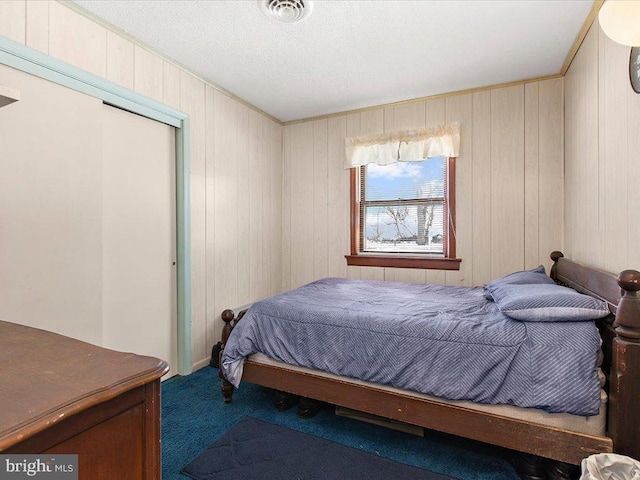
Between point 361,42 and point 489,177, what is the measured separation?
1.81 metres

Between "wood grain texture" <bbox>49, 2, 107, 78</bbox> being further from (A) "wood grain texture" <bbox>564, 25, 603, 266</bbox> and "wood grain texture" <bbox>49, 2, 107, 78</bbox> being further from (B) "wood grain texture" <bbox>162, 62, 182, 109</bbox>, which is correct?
(A) "wood grain texture" <bbox>564, 25, 603, 266</bbox>

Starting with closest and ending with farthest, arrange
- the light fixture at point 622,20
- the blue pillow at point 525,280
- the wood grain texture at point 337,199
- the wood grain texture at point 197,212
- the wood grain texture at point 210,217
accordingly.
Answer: the light fixture at point 622,20, the blue pillow at point 525,280, the wood grain texture at point 197,212, the wood grain texture at point 210,217, the wood grain texture at point 337,199

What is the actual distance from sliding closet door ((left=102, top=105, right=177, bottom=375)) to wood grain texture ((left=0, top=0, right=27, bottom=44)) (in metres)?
0.58

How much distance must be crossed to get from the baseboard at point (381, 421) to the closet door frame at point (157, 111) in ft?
4.97

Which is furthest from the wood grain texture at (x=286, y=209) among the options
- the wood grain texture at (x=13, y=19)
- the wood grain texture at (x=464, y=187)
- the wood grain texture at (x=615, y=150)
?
the wood grain texture at (x=615, y=150)

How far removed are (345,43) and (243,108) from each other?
1516 millimetres

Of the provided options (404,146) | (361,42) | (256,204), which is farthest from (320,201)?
(361,42)

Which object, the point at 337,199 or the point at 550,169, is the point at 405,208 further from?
the point at 550,169

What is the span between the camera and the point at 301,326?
218cm

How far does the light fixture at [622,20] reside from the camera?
114 cm

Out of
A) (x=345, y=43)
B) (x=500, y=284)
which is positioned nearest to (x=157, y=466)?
(x=500, y=284)

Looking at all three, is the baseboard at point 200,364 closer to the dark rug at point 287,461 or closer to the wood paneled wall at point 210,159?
the wood paneled wall at point 210,159

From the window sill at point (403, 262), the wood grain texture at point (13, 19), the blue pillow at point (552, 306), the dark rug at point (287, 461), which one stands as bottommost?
the dark rug at point (287, 461)

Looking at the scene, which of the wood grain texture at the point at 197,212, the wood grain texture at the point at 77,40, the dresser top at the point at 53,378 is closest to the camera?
the dresser top at the point at 53,378
